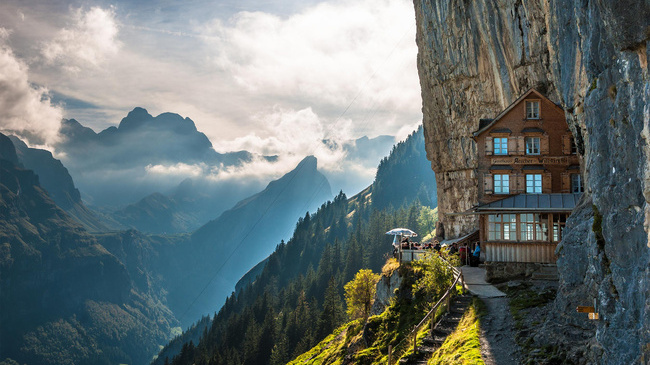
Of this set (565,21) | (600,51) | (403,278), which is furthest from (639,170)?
(403,278)

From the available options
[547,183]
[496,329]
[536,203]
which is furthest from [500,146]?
[496,329]

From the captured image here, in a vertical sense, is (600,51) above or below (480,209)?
above

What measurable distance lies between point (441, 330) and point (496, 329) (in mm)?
2975

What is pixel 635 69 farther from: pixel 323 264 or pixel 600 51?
pixel 323 264

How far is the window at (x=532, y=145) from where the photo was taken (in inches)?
1718

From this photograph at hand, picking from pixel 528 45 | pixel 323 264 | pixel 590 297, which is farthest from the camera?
pixel 323 264

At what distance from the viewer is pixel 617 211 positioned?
17.2 meters

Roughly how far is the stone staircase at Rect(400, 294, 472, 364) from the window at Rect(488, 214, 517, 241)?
726cm

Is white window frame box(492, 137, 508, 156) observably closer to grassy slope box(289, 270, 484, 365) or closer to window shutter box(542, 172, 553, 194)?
window shutter box(542, 172, 553, 194)

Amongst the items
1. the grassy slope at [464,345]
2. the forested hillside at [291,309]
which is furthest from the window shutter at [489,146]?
the forested hillside at [291,309]

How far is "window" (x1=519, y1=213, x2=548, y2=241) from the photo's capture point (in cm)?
3469

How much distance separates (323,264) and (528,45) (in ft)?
356

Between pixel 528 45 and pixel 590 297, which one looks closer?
pixel 590 297

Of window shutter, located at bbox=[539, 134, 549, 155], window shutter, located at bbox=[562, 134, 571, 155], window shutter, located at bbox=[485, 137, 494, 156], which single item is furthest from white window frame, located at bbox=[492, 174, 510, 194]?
window shutter, located at bbox=[562, 134, 571, 155]
